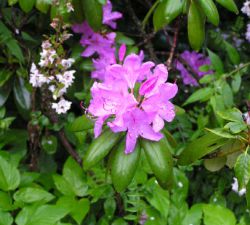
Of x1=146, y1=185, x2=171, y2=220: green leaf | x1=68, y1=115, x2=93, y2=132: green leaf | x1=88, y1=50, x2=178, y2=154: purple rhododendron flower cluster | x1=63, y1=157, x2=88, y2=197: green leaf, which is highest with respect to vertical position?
x1=88, y1=50, x2=178, y2=154: purple rhododendron flower cluster

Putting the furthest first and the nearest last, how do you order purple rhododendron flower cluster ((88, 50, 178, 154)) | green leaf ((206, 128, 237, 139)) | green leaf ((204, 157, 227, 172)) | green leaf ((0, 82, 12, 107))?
green leaf ((0, 82, 12, 107)) → green leaf ((204, 157, 227, 172)) → green leaf ((206, 128, 237, 139)) → purple rhododendron flower cluster ((88, 50, 178, 154))

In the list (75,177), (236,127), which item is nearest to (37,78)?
(75,177)

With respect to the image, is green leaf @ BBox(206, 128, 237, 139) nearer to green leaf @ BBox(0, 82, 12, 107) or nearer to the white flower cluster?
the white flower cluster

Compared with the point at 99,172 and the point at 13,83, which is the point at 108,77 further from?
the point at 13,83

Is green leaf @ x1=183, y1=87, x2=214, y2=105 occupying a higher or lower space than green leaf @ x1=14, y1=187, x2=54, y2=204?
higher

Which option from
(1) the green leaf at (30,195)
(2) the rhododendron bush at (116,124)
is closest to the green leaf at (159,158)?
(2) the rhododendron bush at (116,124)

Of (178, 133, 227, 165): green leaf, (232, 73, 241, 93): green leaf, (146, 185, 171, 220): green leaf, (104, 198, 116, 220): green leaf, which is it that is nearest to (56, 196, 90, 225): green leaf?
(104, 198, 116, 220): green leaf

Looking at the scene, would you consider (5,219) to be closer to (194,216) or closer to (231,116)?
(194,216)
